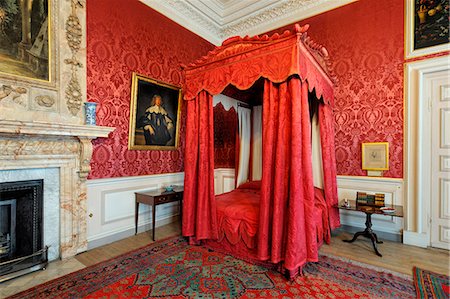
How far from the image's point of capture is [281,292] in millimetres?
2254

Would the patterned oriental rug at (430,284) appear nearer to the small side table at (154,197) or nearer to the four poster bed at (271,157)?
the four poster bed at (271,157)

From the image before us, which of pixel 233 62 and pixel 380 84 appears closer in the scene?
pixel 233 62

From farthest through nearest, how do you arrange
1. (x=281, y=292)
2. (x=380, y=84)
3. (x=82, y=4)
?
1. (x=380, y=84)
2. (x=82, y=4)
3. (x=281, y=292)

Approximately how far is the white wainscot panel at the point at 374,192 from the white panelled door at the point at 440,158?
1.38 feet

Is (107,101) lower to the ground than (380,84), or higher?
lower

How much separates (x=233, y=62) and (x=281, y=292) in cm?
272

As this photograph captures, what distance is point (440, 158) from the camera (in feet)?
11.0

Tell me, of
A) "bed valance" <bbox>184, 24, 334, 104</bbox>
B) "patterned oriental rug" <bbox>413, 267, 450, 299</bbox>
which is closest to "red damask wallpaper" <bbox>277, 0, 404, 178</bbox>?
"bed valance" <bbox>184, 24, 334, 104</bbox>

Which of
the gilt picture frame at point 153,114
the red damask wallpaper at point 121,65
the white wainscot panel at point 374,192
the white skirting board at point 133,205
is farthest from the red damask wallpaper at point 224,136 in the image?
the white wainscot panel at point 374,192

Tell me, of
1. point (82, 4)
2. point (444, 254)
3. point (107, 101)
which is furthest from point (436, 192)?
point (82, 4)

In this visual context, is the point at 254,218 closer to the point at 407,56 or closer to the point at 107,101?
the point at 107,101

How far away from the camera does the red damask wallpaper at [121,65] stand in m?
3.29

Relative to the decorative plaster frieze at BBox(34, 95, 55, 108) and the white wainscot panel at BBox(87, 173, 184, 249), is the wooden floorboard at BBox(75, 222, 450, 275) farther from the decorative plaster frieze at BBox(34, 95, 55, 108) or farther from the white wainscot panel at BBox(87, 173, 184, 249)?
the decorative plaster frieze at BBox(34, 95, 55, 108)

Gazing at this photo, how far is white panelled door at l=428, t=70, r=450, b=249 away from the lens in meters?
3.31
